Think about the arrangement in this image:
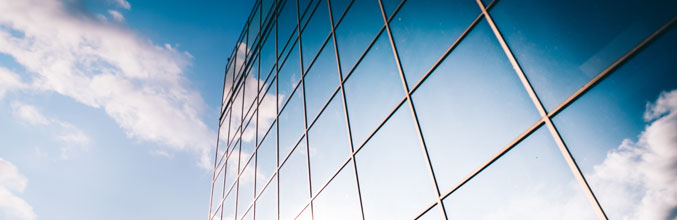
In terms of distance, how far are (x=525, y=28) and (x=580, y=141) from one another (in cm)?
171

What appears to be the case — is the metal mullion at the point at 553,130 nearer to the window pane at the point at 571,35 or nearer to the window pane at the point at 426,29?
the window pane at the point at 571,35

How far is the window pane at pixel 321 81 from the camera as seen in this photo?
379 inches

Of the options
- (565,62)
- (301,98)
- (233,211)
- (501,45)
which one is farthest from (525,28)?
(233,211)

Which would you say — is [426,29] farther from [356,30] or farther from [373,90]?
[356,30]

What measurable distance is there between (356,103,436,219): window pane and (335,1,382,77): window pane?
92.4 inches

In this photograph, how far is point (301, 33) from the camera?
1238 centimetres

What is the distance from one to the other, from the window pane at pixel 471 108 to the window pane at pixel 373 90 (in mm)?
1098

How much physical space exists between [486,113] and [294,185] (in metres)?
6.27

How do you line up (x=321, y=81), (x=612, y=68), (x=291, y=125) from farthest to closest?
1. (x=291, y=125)
2. (x=321, y=81)
3. (x=612, y=68)

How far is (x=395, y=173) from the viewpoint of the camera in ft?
21.3

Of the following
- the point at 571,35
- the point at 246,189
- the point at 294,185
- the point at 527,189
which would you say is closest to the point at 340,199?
the point at 294,185

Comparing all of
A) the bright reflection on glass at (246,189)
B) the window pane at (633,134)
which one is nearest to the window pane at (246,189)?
the bright reflection on glass at (246,189)

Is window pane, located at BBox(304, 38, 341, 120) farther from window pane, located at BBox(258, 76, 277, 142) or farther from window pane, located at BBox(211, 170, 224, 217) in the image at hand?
window pane, located at BBox(211, 170, 224, 217)

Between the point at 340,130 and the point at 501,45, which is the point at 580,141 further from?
the point at 340,130
